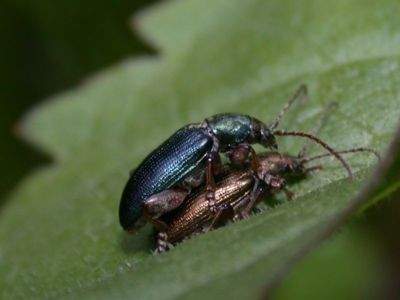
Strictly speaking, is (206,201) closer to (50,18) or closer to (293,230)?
(293,230)

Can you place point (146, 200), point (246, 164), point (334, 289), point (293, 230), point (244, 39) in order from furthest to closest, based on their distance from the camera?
point (334, 289) → point (244, 39) → point (246, 164) → point (146, 200) → point (293, 230)

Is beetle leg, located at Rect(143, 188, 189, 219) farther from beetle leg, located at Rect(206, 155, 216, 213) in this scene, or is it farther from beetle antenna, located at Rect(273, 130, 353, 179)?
beetle antenna, located at Rect(273, 130, 353, 179)

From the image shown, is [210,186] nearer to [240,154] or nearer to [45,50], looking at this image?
[240,154]

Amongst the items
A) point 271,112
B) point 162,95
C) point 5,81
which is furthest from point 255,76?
point 5,81

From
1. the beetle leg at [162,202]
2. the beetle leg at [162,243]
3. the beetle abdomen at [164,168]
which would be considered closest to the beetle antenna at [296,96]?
the beetle abdomen at [164,168]

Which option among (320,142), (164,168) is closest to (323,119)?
(320,142)

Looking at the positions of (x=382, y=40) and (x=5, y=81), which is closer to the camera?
(x=382, y=40)

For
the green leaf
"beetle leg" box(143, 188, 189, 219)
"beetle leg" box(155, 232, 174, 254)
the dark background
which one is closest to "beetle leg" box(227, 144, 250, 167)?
the green leaf
